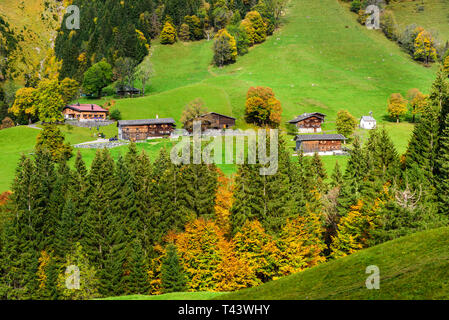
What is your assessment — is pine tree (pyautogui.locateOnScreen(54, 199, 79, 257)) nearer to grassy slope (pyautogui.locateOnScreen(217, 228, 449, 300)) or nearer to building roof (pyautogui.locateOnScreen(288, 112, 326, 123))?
grassy slope (pyautogui.locateOnScreen(217, 228, 449, 300))

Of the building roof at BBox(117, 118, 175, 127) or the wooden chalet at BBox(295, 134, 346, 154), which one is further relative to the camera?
the building roof at BBox(117, 118, 175, 127)

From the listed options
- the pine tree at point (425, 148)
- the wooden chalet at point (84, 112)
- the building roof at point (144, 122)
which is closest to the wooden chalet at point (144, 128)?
the building roof at point (144, 122)

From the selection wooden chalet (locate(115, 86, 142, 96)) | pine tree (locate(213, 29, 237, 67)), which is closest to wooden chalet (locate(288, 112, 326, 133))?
wooden chalet (locate(115, 86, 142, 96))

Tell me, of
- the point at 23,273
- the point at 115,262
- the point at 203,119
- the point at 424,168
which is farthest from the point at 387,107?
the point at 23,273

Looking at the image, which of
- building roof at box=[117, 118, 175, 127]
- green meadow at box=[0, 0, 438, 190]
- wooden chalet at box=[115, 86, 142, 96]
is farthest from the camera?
wooden chalet at box=[115, 86, 142, 96]

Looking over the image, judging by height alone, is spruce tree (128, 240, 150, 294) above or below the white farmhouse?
below

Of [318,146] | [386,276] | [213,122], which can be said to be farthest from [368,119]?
[386,276]

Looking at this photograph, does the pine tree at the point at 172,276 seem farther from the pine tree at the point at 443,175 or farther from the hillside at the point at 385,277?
the pine tree at the point at 443,175

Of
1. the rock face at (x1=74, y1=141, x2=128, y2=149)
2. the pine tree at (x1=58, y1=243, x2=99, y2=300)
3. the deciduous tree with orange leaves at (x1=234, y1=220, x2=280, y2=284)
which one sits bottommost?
the pine tree at (x1=58, y1=243, x2=99, y2=300)
